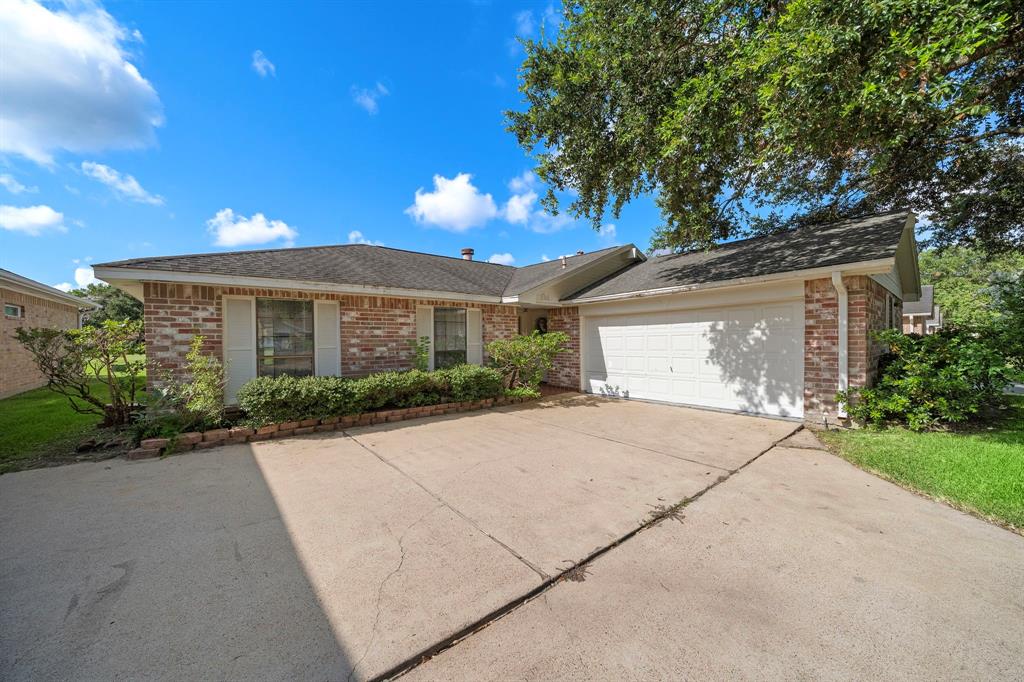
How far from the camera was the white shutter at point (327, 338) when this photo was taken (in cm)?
742

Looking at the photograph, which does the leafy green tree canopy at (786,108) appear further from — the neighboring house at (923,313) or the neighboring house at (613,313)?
the neighboring house at (923,313)

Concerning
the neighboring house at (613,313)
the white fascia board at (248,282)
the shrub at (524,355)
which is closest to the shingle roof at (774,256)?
the neighboring house at (613,313)

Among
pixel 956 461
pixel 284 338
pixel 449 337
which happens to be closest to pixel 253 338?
pixel 284 338

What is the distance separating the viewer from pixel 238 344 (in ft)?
22.0

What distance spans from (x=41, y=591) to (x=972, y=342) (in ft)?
35.4

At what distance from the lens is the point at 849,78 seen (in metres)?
4.28

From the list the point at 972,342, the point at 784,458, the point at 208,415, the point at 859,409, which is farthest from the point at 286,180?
the point at 972,342

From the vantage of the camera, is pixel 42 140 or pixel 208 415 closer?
pixel 208 415

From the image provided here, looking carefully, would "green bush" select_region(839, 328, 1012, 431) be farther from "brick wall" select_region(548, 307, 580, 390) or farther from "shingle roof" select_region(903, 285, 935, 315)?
"shingle roof" select_region(903, 285, 935, 315)

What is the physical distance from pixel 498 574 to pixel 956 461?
5.70 metres

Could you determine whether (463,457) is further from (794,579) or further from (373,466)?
(794,579)

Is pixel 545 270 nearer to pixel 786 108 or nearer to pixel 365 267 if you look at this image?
pixel 365 267

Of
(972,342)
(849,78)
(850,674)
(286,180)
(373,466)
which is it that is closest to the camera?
(850,674)

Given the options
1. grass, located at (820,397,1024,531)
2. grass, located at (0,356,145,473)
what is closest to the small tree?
grass, located at (0,356,145,473)
